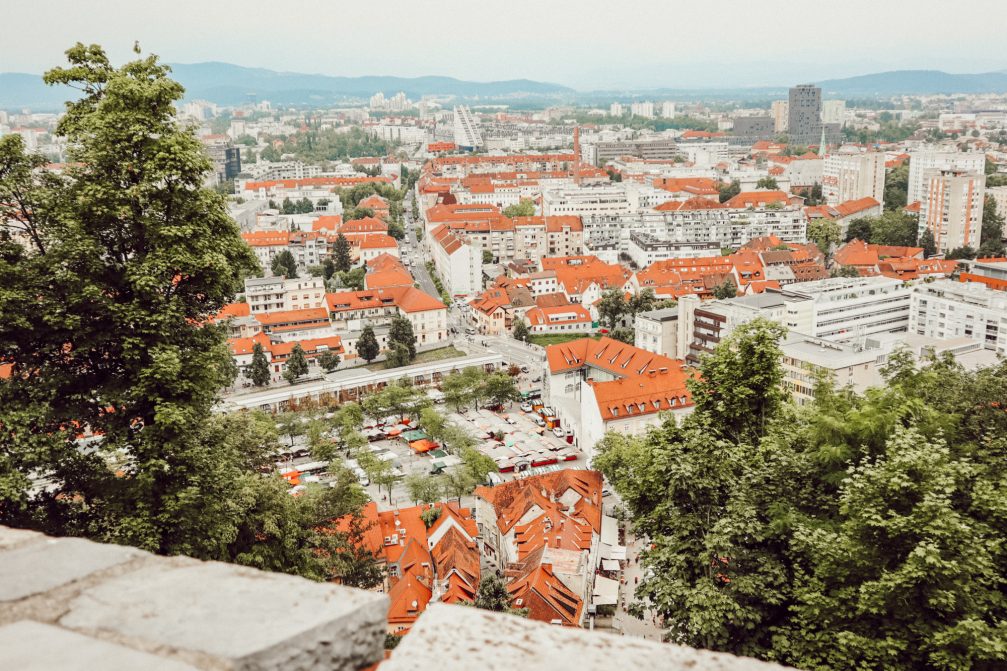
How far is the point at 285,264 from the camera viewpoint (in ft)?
165

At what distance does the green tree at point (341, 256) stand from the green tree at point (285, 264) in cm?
299

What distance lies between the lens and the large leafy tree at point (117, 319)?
217 inches

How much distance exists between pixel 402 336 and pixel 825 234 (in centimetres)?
3674

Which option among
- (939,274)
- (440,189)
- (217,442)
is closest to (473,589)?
(217,442)

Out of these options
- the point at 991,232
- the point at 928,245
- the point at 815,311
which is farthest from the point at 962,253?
the point at 815,311

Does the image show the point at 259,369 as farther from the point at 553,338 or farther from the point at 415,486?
the point at 553,338

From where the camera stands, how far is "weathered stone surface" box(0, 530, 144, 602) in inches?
73.4

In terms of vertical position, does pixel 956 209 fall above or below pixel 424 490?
above

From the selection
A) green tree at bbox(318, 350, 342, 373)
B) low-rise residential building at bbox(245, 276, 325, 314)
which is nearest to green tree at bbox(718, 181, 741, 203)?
low-rise residential building at bbox(245, 276, 325, 314)

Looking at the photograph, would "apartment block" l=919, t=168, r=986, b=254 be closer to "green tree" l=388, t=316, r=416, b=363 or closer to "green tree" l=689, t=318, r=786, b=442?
"green tree" l=388, t=316, r=416, b=363

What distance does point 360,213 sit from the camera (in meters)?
67.6

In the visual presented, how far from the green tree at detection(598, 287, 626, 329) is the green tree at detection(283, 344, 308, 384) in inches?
610

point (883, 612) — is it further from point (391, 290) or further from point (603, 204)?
point (603, 204)

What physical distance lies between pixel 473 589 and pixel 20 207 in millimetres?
12752
